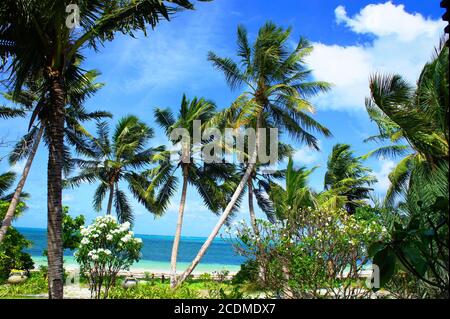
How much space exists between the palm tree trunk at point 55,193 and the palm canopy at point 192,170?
11.0 meters

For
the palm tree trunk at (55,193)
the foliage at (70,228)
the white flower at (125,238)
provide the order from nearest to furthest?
the palm tree trunk at (55,193) → the white flower at (125,238) → the foliage at (70,228)

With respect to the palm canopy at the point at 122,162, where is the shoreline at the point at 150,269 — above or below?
below

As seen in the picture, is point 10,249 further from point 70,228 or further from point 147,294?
point 147,294

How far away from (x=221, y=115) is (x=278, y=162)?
597 cm

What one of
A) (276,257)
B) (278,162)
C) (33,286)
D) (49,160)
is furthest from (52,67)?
(278,162)

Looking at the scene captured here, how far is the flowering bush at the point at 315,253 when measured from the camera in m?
6.96

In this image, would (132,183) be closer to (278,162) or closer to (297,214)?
(278,162)

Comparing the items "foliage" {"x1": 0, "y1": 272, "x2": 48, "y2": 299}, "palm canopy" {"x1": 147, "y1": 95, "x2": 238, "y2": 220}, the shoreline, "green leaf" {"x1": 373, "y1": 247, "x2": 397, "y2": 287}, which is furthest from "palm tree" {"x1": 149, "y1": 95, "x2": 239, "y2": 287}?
"green leaf" {"x1": 373, "y1": 247, "x2": 397, "y2": 287}

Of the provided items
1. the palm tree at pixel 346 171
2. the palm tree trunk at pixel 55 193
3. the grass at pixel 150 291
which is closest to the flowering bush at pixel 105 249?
the grass at pixel 150 291

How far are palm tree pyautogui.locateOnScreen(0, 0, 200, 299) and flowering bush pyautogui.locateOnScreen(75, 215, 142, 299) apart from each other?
74.4 inches

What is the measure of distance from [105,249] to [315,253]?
4.55 meters

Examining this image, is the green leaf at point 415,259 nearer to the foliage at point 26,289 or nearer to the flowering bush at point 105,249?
the flowering bush at point 105,249

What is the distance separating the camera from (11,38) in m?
8.03
